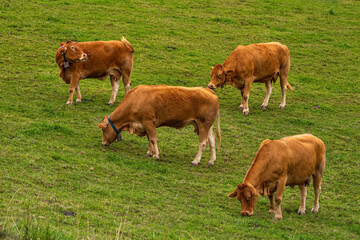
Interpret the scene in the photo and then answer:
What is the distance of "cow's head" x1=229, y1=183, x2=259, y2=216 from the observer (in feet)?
35.5

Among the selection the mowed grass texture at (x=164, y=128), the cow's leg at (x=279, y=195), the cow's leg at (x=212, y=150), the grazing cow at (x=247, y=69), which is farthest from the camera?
the grazing cow at (x=247, y=69)

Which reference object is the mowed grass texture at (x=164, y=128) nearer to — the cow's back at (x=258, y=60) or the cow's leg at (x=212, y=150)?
the cow's leg at (x=212, y=150)

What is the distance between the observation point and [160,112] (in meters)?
13.7

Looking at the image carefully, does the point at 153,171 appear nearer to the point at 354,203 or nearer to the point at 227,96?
→ the point at 354,203

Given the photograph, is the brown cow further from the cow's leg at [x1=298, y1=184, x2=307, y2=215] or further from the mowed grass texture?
the cow's leg at [x1=298, y1=184, x2=307, y2=215]

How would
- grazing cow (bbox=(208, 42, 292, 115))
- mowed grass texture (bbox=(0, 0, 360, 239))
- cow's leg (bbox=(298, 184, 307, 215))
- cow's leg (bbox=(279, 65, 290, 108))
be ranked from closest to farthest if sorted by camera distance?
1. mowed grass texture (bbox=(0, 0, 360, 239))
2. cow's leg (bbox=(298, 184, 307, 215))
3. grazing cow (bbox=(208, 42, 292, 115))
4. cow's leg (bbox=(279, 65, 290, 108))

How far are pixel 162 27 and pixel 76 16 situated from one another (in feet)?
13.1

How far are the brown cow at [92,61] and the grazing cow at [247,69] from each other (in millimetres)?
2967

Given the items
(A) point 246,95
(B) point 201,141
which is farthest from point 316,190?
(A) point 246,95

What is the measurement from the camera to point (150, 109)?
13.6 metres

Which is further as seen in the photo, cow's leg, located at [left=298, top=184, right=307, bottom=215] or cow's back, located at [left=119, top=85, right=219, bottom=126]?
cow's back, located at [left=119, top=85, right=219, bottom=126]

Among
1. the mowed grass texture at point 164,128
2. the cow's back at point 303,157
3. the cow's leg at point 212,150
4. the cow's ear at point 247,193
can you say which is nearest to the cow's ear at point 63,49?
the mowed grass texture at point 164,128

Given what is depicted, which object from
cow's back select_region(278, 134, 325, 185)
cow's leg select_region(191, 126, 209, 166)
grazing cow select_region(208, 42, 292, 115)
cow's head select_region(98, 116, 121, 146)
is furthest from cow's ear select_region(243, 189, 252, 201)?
grazing cow select_region(208, 42, 292, 115)

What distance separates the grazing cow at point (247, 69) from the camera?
720 inches
